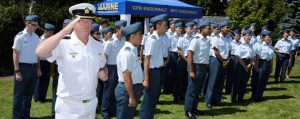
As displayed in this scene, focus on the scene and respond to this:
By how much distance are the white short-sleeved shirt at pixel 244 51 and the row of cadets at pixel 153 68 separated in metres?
3.48

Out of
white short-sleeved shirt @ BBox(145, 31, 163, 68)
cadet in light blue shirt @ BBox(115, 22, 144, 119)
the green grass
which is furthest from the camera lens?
the green grass

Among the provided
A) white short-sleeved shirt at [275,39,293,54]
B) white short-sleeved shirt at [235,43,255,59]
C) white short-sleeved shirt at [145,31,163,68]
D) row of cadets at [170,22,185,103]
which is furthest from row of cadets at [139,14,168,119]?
white short-sleeved shirt at [275,39,293,54]

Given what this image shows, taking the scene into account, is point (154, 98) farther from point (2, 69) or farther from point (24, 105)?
point (2, 69)

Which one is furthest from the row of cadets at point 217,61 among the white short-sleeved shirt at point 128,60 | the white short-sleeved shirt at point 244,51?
the white short-sleeved shirt at point 128,60

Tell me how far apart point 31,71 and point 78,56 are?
410cm

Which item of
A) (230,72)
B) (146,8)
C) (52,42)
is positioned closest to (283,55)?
(230,72)

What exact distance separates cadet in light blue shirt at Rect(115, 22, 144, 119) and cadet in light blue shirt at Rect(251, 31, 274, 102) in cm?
552

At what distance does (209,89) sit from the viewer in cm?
933

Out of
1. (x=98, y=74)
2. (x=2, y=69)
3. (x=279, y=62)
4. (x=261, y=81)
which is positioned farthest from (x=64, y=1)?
(x=98, y=74)

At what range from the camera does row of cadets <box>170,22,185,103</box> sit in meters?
10.4

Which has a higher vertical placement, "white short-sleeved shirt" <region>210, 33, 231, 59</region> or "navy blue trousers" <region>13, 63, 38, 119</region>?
"white short-sleeved shirt" <region>210, 33, 231, 59</region>

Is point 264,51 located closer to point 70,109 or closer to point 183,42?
point 183,42

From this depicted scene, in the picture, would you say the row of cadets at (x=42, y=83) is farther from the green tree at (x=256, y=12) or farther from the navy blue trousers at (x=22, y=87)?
the green tree at (x=256, y=12)

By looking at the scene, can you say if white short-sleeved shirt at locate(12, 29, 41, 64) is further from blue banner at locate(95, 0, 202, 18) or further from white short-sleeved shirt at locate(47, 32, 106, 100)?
blue banner at locate(95, 0, 202, 18)
